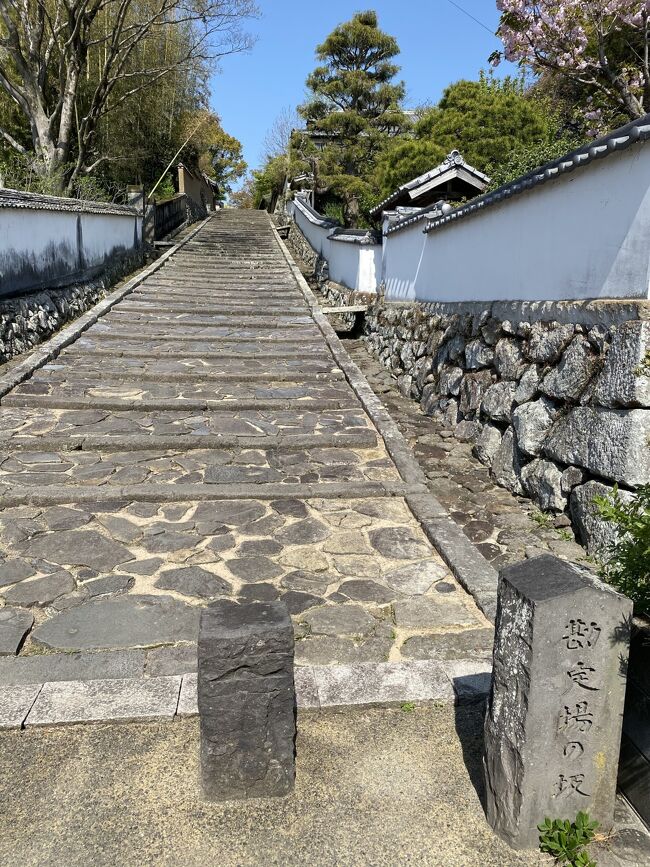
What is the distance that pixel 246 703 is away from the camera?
8.84 ft

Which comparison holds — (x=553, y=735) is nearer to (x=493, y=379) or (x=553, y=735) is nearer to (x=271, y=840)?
(x=271, y=840)

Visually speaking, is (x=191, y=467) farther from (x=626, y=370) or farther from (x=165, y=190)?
(x=165, y=190)

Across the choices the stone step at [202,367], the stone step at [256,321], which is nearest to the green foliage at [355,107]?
the stone step at [256,321]

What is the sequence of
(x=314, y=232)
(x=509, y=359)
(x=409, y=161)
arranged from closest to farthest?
(x=509, y=359) < (x=409, y=161) < (x=314, y=232)

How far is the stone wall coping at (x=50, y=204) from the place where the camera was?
33.2 feet

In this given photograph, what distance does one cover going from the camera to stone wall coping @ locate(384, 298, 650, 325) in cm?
491

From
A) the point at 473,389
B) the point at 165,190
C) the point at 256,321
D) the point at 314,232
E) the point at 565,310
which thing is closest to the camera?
the point at 565,310

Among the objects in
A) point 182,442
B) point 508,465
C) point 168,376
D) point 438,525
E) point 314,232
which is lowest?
point 438,525

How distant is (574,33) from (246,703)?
1169 centimetres

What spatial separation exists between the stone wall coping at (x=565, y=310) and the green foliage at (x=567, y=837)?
11.8 ft

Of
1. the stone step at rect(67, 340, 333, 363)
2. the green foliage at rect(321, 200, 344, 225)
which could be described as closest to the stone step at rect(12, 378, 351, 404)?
the stone step at rect(67, 340, 333, 363)

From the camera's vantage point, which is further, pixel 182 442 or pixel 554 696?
pixel 182 442

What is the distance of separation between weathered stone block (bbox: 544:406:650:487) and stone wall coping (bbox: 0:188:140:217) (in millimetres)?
8794

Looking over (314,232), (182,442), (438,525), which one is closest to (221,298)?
(314,232)
